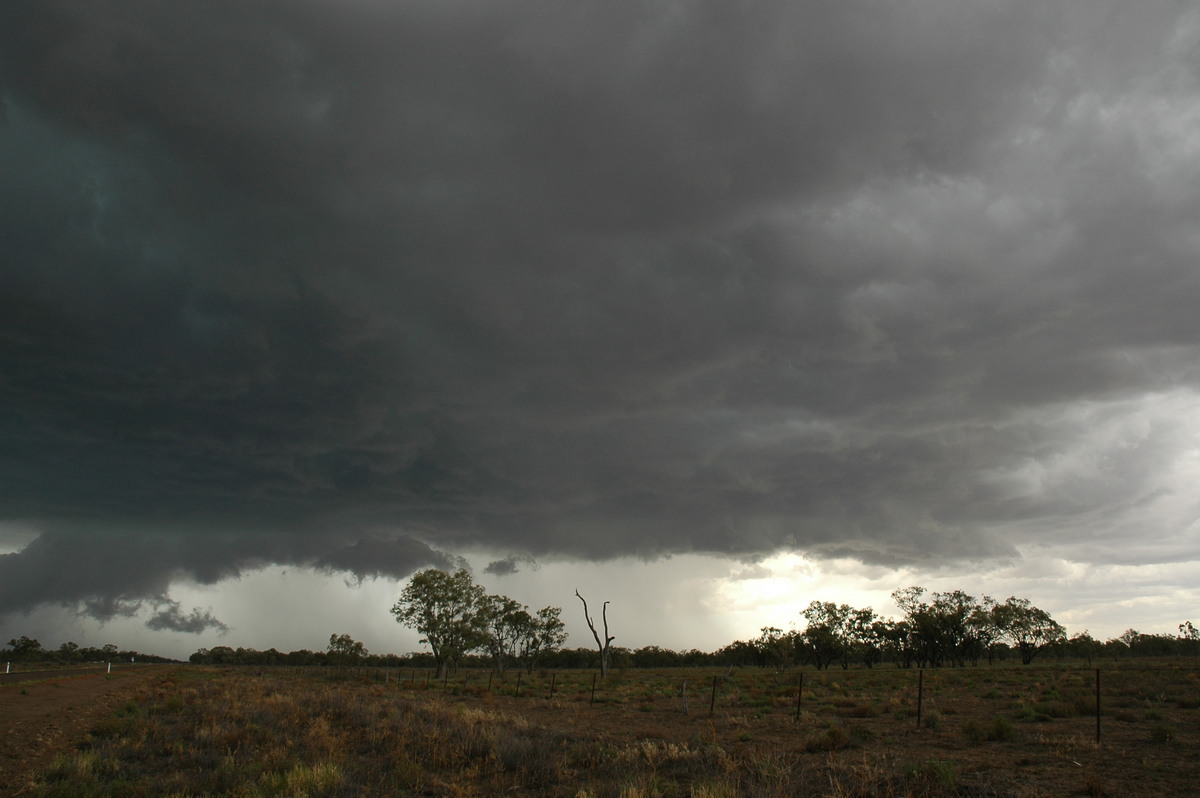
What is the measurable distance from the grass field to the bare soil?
0.81 m

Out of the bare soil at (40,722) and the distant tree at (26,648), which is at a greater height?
the bare soil at (40,722)

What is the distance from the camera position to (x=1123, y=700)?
2933 cm

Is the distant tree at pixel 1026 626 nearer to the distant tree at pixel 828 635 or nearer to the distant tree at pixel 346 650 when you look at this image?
the distant tree at pixel 828 635

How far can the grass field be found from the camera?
14.3m

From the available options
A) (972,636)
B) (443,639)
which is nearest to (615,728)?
(443,639)

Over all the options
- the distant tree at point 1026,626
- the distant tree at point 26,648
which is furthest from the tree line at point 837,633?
the distant tree at point 26,648

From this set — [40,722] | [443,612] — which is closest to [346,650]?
[443,612]

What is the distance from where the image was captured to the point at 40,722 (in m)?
27.2

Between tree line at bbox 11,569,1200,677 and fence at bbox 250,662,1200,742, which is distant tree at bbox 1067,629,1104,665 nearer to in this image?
tree line at bbox 11,569,1200,677

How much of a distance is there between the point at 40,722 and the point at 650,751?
26117mm

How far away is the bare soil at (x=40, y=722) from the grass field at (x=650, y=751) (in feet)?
2.65

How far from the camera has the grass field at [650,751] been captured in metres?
14.3

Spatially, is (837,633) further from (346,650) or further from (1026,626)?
(346,650)

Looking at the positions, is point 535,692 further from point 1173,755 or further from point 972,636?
point 972,636
